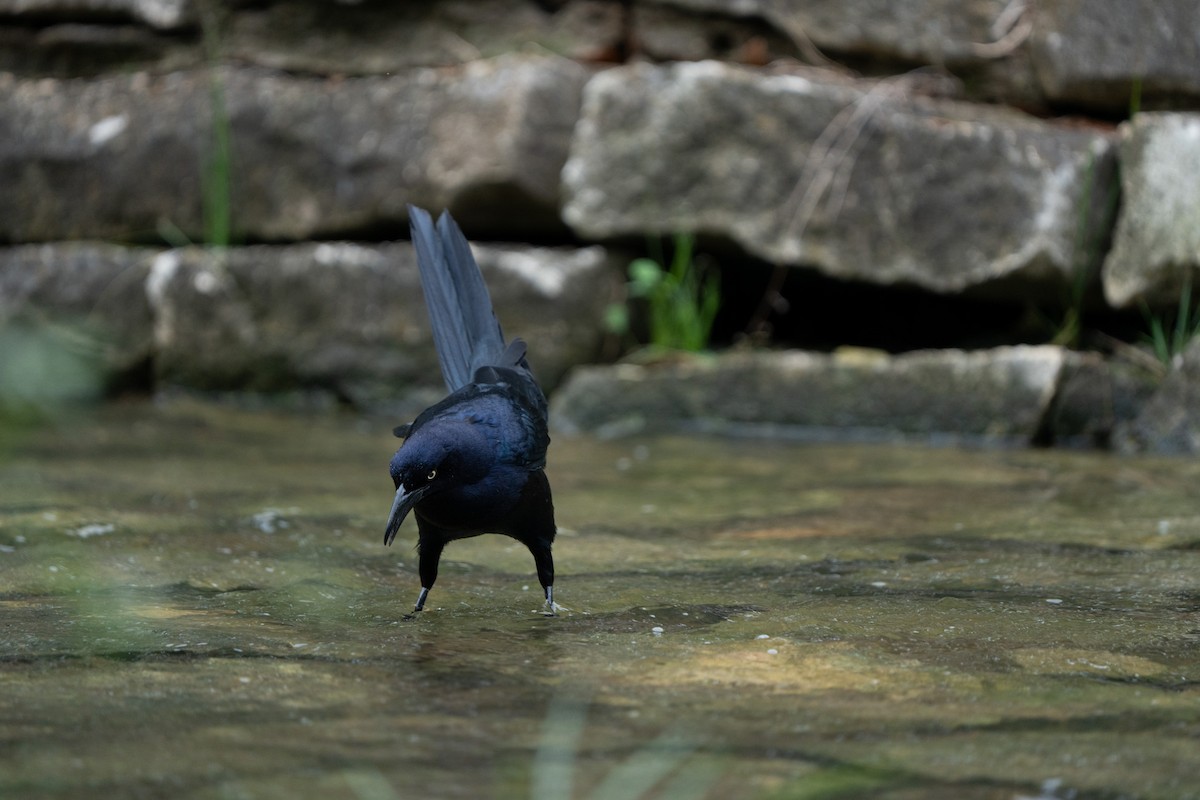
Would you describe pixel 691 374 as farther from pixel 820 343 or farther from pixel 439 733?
pixel 439 733

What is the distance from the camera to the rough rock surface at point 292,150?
5.03 metres

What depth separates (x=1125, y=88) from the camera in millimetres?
4723

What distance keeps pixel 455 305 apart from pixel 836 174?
2.28 meters

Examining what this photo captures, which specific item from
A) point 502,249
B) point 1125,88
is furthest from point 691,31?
point 1125,88

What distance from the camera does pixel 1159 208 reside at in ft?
14.7

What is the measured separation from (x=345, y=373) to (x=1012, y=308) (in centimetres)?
284

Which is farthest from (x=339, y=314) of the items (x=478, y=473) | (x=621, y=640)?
(x=621, y=640)

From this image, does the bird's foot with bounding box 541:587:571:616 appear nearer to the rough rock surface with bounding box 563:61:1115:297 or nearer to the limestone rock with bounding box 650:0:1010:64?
the rough rock surface with bounding box 563:61:1115:297

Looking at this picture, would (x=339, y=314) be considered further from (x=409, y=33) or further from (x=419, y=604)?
(x=419, y=604)

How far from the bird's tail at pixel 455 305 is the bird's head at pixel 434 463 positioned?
0.62m

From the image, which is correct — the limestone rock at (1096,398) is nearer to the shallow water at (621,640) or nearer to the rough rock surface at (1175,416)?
the rough rock surface at (1175,416)

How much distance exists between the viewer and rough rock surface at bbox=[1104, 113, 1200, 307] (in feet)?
14.5

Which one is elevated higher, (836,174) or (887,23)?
(887,23)

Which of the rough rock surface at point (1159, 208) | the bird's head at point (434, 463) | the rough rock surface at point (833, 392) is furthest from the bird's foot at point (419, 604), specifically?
the rough rock surface at point (1159, 208)
